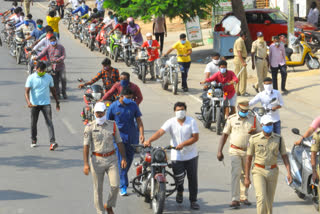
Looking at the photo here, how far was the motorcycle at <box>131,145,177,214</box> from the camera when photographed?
38.0 ft

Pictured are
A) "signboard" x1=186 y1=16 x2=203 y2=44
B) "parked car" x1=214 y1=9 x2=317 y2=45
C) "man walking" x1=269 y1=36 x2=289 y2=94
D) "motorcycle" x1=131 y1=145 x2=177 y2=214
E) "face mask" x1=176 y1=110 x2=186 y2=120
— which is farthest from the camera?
"signboard" x1=186 y1=16 x2=203 y2=44

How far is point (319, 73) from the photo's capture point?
81.5ft

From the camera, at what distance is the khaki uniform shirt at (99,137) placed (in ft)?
37.8

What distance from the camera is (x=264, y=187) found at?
11.3 meters

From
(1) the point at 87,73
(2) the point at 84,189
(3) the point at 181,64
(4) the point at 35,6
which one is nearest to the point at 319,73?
(3) the point at 181,64

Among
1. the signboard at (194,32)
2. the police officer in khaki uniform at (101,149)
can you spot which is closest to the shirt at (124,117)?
the police officer in khaki uniform at (101,149)

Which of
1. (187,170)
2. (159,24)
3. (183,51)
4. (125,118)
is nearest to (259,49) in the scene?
(183,51)

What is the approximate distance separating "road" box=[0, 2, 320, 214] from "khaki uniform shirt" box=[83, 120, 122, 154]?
130 cm

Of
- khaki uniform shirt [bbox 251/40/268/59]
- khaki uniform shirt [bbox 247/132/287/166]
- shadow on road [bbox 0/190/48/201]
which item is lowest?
shadow on road [bbox 0/190/48/201]

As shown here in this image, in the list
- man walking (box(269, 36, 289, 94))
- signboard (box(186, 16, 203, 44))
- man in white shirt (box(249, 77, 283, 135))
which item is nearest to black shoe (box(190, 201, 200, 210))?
man in white shirt (box(249, 77, 283, 135))

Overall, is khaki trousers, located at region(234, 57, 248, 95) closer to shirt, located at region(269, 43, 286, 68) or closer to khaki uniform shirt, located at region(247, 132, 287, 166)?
shirt, located at region(269, 43, 286, 68)

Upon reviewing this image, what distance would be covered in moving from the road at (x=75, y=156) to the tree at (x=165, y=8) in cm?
230

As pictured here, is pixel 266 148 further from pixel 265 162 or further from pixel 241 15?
pixel 241 15

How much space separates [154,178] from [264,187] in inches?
67.2
